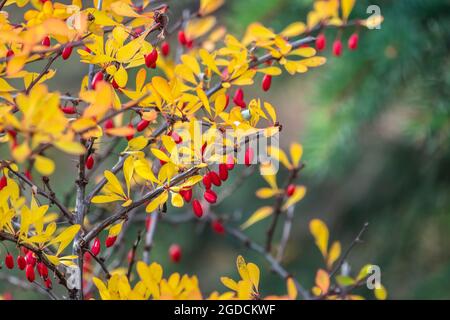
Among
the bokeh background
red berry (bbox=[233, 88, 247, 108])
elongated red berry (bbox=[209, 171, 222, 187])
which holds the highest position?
red berry (bbox=[233, 88, 247, 108])

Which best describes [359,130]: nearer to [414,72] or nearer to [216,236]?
[414,72]

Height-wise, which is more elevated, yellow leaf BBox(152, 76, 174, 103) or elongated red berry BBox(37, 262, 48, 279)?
yellow leaf BBox(152, 76, 174, 103)

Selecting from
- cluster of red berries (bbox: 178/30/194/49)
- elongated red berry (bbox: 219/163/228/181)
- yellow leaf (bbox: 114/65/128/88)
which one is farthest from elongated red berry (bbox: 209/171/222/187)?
cluster of red berries (bbox: 178/30/194/49)

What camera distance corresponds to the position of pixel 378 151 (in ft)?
5.74

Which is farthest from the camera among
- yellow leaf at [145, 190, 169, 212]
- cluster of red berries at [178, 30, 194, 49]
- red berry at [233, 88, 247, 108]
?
cluster of red berries at [178, 30, 194, 49]

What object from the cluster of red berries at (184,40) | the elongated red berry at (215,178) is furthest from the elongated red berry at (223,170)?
the cluster of red berries at (184,40)

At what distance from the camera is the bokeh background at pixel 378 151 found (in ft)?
4.28

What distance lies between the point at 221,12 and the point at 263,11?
0.67m

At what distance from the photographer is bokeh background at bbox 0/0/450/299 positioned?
1.30 metres

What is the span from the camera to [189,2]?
1622 millimetres

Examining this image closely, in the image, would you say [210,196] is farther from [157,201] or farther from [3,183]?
[3,183]

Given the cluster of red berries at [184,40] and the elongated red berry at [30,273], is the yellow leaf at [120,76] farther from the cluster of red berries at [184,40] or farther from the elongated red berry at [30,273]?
the cluster of red berries at [184,40]

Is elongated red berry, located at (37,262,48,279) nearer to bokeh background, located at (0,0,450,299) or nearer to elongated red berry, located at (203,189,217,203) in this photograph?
elongated red berry, located at (203,189,217,203)

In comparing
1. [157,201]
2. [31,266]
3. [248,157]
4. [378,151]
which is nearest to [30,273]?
[31,266]
